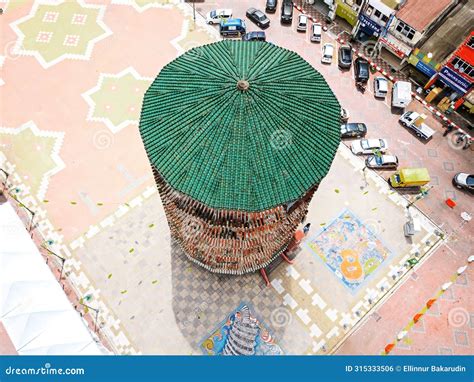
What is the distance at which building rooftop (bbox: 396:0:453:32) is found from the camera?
2218 inches

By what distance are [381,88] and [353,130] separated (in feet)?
29.1

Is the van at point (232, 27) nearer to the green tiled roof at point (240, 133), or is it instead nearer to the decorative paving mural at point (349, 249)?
the green tiled roof at point (240, 133)

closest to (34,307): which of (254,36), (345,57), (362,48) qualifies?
(254,36)

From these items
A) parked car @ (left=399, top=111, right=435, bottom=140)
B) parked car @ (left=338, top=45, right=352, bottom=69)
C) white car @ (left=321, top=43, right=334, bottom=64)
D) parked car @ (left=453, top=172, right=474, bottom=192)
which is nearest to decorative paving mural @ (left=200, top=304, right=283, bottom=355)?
parked car @ (left=453, top=172, right=474, bottom=192)

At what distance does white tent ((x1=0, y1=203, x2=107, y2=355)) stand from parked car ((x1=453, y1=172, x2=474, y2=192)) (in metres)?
47.9

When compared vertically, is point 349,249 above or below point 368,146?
below

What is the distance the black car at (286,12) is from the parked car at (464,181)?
3453 cm

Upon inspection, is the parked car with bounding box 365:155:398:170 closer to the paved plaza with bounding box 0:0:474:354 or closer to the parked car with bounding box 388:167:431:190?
the paved plaza with bounding box 0:0:474:354

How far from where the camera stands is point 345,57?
203 ft

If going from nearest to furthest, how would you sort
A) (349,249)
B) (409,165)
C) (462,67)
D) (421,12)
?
(349,249)
(462,67)
(409,165)
(421,12)

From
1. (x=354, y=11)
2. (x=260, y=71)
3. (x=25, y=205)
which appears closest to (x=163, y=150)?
(x=260, y=71)

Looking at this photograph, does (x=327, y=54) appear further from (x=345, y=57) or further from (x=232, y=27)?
(x=232, y=27)

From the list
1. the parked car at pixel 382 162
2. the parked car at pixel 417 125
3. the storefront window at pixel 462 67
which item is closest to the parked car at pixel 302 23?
the parked car at pixel 417 125

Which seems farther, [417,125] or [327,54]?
[327,54]
